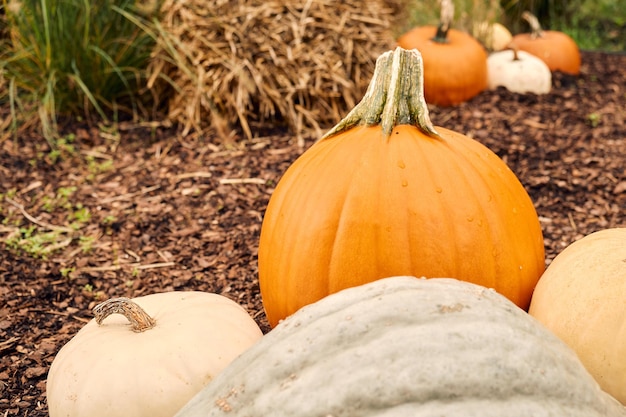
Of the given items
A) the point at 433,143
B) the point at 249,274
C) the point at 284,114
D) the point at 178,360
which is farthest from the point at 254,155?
the point at 178,360

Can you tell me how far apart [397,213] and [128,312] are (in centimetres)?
83

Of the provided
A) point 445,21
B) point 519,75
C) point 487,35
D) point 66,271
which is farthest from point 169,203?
point 487,35

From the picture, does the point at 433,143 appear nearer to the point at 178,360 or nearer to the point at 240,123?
the point at 178,360

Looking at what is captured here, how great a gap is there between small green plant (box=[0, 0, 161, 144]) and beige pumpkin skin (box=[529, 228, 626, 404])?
350 centimetres

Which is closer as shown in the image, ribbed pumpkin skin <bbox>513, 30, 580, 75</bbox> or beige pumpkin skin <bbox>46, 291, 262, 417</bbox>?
beige pumpkin skin <bbox>46, 291, 262, 417</bbox>

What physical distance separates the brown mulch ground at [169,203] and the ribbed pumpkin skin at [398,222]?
0.74m

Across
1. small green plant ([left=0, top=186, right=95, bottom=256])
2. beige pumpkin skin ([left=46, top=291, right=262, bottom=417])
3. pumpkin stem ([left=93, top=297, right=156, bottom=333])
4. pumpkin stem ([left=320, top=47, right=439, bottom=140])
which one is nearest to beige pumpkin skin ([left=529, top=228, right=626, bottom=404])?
pumpkin stem ([left=320, top=47, right=439, bottom=140])

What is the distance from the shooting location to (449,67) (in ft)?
18.8

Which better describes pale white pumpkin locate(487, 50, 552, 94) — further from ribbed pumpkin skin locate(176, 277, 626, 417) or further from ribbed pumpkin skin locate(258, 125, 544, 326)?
ribbed pumpkin skin locate(176, 277, 626, 417)

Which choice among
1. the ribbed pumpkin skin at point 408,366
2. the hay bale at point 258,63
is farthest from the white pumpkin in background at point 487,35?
the ribbed pumpkin skin at point 408,366

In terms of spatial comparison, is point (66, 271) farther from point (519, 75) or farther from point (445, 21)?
point (519, 75)

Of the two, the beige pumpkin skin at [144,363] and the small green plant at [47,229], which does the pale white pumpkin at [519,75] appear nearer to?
the small green plant at [47,229]

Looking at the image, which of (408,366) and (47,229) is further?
(47,229)

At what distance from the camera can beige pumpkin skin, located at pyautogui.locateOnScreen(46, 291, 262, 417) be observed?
2061 mm
